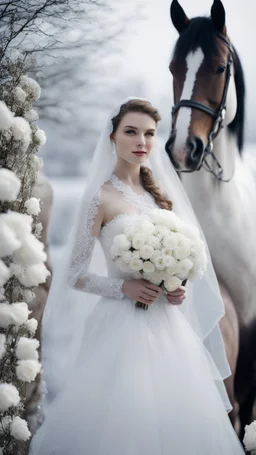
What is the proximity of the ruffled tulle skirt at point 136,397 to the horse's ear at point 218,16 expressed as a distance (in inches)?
54.7

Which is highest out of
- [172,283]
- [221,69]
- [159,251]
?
[221,69]

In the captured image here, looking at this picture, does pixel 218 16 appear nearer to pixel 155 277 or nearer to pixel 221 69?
pixel 221 69

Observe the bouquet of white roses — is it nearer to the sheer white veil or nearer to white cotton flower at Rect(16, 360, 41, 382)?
the sheer white veil

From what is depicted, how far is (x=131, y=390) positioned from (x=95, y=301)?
→ 495 millimetres

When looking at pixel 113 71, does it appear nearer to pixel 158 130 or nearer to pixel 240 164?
pixel 158 130

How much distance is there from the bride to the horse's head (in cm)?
22

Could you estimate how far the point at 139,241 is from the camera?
2.12 meters

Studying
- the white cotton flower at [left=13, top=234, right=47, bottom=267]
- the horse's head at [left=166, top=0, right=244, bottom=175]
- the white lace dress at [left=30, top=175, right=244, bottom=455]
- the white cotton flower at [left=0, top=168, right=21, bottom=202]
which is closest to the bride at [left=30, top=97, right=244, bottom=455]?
the white lace dress at [left=30, top=175, right=244, bottom=455]

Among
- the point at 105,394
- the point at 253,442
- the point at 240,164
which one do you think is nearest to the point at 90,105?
the point at 240,164

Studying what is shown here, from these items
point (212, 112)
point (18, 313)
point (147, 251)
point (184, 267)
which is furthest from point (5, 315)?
point (212, 112)

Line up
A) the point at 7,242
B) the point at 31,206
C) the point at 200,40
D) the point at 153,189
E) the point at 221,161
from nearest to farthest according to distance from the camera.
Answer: the point at 7,242, the point at 31,206, the point at 153,189, the point at 200,40, the point at 221,161

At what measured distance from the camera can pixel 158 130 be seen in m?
2.79

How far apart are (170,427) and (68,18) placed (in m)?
1.97

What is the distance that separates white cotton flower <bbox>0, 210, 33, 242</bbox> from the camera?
1.92m
